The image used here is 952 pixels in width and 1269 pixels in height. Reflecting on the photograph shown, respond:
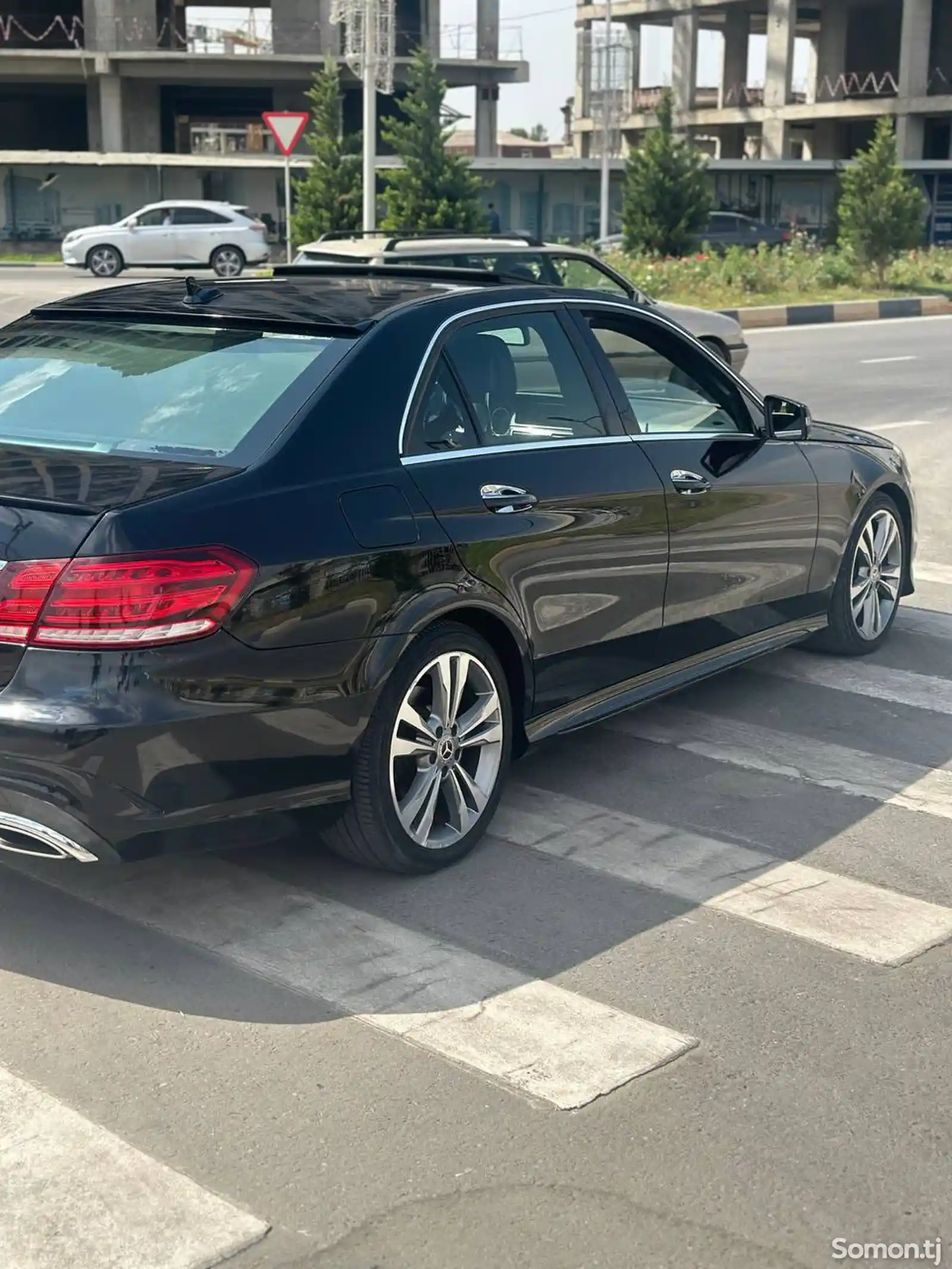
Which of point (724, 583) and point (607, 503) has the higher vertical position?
point (607, 503)

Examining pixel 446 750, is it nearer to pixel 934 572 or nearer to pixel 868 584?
pixel 868 584

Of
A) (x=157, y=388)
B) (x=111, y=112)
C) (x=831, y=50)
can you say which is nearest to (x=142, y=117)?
(x=111, y=112)

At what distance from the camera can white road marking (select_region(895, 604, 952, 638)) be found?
25.8 ft

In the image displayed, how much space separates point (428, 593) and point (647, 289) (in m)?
24.1

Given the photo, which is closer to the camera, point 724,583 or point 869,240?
point 724,583

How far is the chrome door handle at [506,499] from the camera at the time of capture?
500cm

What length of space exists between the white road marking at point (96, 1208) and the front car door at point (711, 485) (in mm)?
3014

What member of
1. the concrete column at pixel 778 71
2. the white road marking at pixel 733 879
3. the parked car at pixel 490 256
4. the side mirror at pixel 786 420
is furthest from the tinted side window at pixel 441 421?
the concrete column at pixel 778 71

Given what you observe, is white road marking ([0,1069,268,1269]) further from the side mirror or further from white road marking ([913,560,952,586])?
white road marking ([913,560,952,586])

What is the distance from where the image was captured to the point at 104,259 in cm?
3562

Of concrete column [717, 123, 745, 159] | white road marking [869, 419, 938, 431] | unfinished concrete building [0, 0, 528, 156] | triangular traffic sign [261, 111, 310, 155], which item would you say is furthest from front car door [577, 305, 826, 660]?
concrete column [717, 123, 745, 159]

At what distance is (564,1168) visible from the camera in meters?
3.30

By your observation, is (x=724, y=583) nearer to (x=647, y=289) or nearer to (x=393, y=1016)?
(x=393, y=1016)

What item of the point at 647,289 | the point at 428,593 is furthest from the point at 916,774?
the point at 647,289
